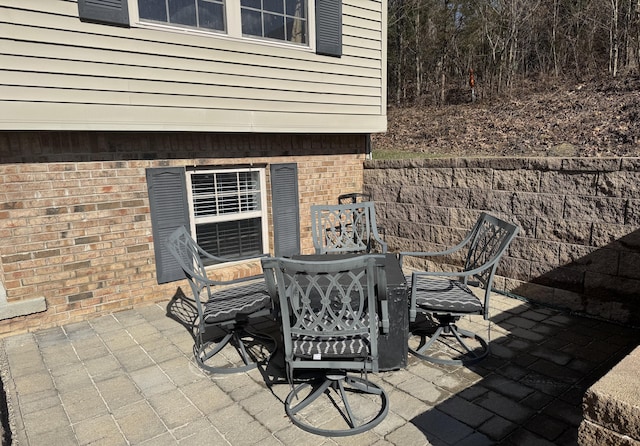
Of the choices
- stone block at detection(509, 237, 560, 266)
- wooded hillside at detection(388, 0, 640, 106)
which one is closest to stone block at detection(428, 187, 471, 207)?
stone block at detection(509, 237, 560, 266)

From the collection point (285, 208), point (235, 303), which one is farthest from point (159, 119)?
point (235, 303)

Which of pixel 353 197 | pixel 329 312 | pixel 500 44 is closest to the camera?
pixel 329 312

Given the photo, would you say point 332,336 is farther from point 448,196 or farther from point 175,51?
point 175,51

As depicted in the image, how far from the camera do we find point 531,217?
4215 mm

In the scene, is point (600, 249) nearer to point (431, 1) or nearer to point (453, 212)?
point (453, 212)

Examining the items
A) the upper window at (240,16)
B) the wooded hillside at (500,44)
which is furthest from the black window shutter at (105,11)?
the wooded hillside at (500,44)

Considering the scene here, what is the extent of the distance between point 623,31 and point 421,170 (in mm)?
7703

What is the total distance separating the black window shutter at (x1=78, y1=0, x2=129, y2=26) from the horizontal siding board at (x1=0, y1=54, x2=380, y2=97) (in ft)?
1.24

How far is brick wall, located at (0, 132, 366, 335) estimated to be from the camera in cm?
367

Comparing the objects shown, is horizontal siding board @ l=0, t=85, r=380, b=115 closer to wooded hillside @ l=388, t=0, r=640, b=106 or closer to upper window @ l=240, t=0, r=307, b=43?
upper window @ l=240, t=0, r=307, b=43

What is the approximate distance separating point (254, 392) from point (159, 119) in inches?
111

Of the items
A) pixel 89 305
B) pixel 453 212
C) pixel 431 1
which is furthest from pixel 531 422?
pixel 431 1

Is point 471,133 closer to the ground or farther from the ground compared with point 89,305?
farther from the ground

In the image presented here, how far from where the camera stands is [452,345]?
10.9 ft
